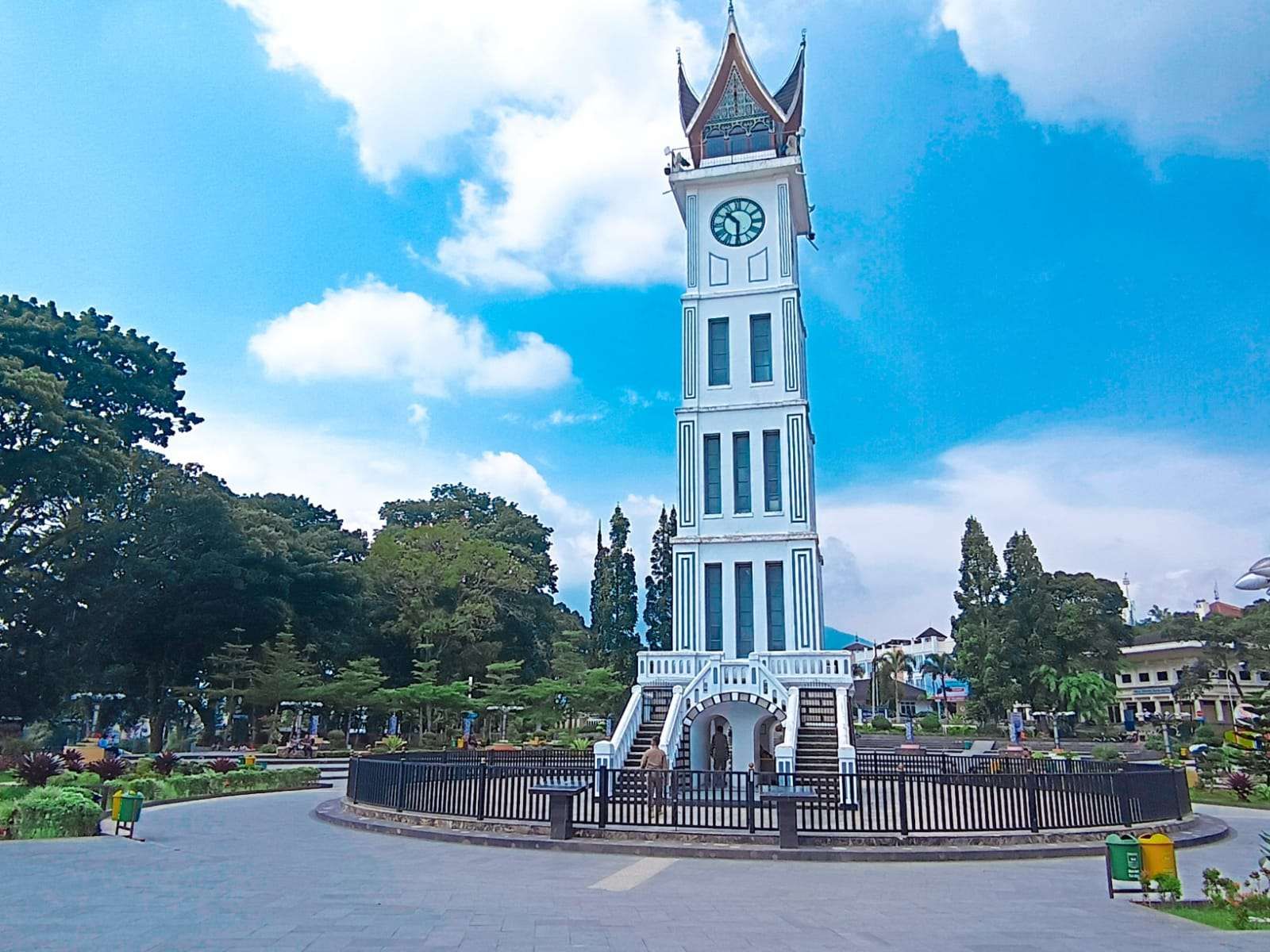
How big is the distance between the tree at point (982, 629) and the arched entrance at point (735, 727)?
90.7 feet

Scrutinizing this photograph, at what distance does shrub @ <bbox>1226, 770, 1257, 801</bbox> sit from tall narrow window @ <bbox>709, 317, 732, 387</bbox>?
51.6 feet

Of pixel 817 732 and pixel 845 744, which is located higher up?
pixel 817 732

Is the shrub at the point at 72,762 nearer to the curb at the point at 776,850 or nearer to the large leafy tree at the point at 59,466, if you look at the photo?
the curb at the point at 776,850

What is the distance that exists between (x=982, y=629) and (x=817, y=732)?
31035 millimetres

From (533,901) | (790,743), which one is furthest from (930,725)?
(533,901)

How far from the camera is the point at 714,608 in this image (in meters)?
26.0

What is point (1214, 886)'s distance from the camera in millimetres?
8688

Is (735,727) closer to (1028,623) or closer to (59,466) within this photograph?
(59,466)

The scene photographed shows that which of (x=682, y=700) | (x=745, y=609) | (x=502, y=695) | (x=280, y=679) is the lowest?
(x=682, y=700)

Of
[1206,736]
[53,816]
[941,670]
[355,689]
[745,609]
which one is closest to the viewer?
[53,816]

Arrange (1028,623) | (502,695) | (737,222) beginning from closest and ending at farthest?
(737,222), (502,695), (1028,623)

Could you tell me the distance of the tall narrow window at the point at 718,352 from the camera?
2759 centimetres

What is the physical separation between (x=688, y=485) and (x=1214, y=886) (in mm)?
18867

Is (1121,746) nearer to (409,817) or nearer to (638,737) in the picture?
(638,737)
